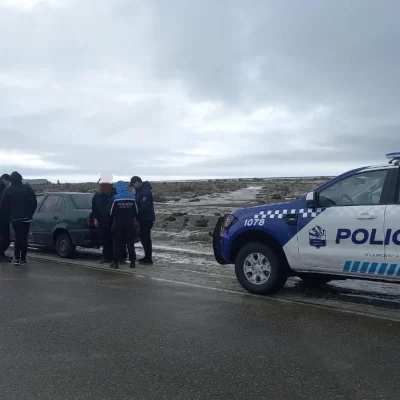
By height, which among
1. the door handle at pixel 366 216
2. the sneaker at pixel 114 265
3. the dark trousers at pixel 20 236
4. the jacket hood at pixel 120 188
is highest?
the jacket hood at pixel 120 188

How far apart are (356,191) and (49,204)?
788 centimetres

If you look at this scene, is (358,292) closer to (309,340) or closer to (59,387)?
(309,340)

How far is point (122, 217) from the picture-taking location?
9773mm

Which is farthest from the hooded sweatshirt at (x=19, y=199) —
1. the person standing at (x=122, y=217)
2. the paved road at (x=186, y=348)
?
the paved road at (x=186, y=348)

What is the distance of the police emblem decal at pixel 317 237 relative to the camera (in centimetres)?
658

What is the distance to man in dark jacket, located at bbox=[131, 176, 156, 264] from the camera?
1025 centimetres

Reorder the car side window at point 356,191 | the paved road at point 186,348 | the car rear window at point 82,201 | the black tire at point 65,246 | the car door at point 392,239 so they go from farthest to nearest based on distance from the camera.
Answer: the car rear window at point 82,201 → the black tire at point 65,246 → the car side window at point 356,191 → the car door at point 392,239 → the paved road at point 186,348

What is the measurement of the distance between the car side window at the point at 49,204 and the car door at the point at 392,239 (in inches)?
316

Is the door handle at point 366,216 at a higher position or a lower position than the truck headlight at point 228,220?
higher

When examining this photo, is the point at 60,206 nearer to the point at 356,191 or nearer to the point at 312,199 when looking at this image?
the point at 312,199

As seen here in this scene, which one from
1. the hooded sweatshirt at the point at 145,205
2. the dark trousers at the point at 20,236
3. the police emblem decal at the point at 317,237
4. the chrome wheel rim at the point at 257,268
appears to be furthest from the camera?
the dark trousers at the point at 20,236

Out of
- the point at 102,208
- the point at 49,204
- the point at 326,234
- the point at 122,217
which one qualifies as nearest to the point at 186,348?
the point at 326,234

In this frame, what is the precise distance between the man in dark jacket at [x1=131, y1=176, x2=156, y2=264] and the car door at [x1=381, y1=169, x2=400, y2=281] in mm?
5344

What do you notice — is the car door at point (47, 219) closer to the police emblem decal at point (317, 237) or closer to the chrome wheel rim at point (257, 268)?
the chrome wheel rim at point (257, 268)
